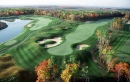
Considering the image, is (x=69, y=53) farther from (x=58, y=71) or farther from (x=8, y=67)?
(x=8, y=67)

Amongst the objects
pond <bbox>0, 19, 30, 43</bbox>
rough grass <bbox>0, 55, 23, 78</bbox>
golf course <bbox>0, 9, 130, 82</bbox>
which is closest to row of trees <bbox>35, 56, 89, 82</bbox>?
golf course <bbox>0, 9, 130, 82</bbox>

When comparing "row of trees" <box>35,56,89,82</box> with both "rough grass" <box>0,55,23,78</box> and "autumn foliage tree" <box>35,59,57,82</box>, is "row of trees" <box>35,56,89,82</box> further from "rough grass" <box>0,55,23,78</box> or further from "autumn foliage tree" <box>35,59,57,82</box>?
"rough grass" <box>0,55,23,78</box>

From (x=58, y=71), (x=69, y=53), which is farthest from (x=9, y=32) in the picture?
(x=58, y=71)

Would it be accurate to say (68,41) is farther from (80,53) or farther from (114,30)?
(114,30)

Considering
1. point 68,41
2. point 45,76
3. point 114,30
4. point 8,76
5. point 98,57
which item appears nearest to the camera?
point 45,76

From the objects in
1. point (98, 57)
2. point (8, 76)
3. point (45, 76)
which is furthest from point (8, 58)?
point (98, 57)

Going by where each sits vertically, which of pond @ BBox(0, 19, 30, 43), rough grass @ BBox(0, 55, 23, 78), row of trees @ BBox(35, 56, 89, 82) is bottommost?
pond @ BBox(0, 19, 30, 43)

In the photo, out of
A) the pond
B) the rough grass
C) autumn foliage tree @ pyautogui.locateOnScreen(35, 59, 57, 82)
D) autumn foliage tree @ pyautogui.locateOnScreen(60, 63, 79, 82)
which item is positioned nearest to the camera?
autumn foliage tree @ pyautogui.locateOnScreen(60, 63, 79, 82)

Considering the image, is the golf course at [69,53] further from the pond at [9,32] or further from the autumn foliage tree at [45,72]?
the pond at [9,32]

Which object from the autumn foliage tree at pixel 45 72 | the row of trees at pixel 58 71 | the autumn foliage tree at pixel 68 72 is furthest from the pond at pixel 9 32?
the autumn foliage tree at pixel 68 72
